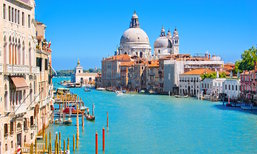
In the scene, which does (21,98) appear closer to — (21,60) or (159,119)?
(21,60)

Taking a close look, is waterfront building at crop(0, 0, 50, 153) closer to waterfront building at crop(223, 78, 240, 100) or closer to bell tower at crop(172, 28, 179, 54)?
waterfront building at crop(223, 78, 240, 100)

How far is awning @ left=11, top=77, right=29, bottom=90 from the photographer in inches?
356

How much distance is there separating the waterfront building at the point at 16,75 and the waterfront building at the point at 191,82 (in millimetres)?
27326

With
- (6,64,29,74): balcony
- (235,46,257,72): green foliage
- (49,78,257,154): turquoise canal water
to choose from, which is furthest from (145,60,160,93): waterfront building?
(6,64,29,74): balcony

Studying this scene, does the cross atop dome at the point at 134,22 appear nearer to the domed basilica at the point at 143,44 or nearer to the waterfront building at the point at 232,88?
the domed basilica at the point at 143,44

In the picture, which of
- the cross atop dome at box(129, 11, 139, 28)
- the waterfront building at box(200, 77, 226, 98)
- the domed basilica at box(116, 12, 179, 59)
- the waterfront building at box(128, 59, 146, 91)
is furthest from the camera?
the cross atop dome at box(129, 11, 139, 28)

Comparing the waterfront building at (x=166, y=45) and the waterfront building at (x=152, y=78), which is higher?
the waterfront building at (x=166, y=45)

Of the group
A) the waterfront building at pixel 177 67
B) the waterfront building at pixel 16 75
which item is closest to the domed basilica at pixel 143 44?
the waterfront building at pixel 177 67

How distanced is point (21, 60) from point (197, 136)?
280 inches

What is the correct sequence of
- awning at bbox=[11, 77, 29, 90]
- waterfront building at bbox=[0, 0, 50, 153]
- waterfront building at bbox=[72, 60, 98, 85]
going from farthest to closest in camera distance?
1. waterfront building at bbox=[72, 60, 98, 85]
2. awning at bbox=[11, 77, 29, 90]
3. waterfront building at bbox=[0, 0, 50, 153]

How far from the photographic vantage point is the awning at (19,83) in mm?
9047

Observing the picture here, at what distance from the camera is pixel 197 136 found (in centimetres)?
1492

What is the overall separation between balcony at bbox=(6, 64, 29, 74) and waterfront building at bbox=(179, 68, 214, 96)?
28.0m

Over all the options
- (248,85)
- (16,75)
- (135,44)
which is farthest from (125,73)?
(16,75)
